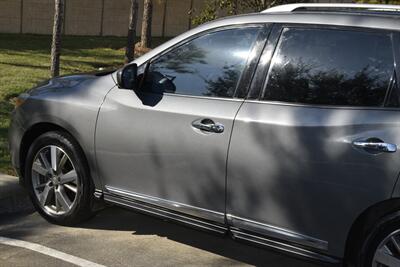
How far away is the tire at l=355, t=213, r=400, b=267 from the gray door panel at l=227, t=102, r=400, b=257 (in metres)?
0.13

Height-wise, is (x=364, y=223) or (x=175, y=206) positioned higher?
(x=364, y=223)

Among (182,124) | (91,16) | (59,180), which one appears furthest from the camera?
(91,16)

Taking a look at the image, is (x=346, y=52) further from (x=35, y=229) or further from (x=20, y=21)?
(x=20, y=21)

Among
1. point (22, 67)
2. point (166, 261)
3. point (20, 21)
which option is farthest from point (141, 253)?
point (20, 21)

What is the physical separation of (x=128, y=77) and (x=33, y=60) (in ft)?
29.2

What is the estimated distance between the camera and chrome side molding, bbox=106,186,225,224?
3.95 metres

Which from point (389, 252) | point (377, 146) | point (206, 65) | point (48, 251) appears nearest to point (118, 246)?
point (48, 251)

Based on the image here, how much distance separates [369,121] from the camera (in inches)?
135

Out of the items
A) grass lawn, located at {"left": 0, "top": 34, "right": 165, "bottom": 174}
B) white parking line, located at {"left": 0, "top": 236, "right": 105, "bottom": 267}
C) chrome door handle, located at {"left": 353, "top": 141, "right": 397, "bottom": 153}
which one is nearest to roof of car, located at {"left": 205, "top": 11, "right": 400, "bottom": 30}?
chrome door handle, located at {"left": 353, "top": 141, "right": 397, "bottom": 153}

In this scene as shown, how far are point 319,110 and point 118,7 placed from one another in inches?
780

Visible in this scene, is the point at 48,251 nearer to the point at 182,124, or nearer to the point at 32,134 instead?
the point at 32,134

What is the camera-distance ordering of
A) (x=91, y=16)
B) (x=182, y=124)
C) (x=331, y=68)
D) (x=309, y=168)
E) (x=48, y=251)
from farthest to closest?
(x=91, y=16) < (x=48, y=251) < (x=182, y=124) < (x=331, y=68) < (x=309, y=168)

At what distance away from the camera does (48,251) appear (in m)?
4.45

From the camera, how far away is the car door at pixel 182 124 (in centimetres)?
392
